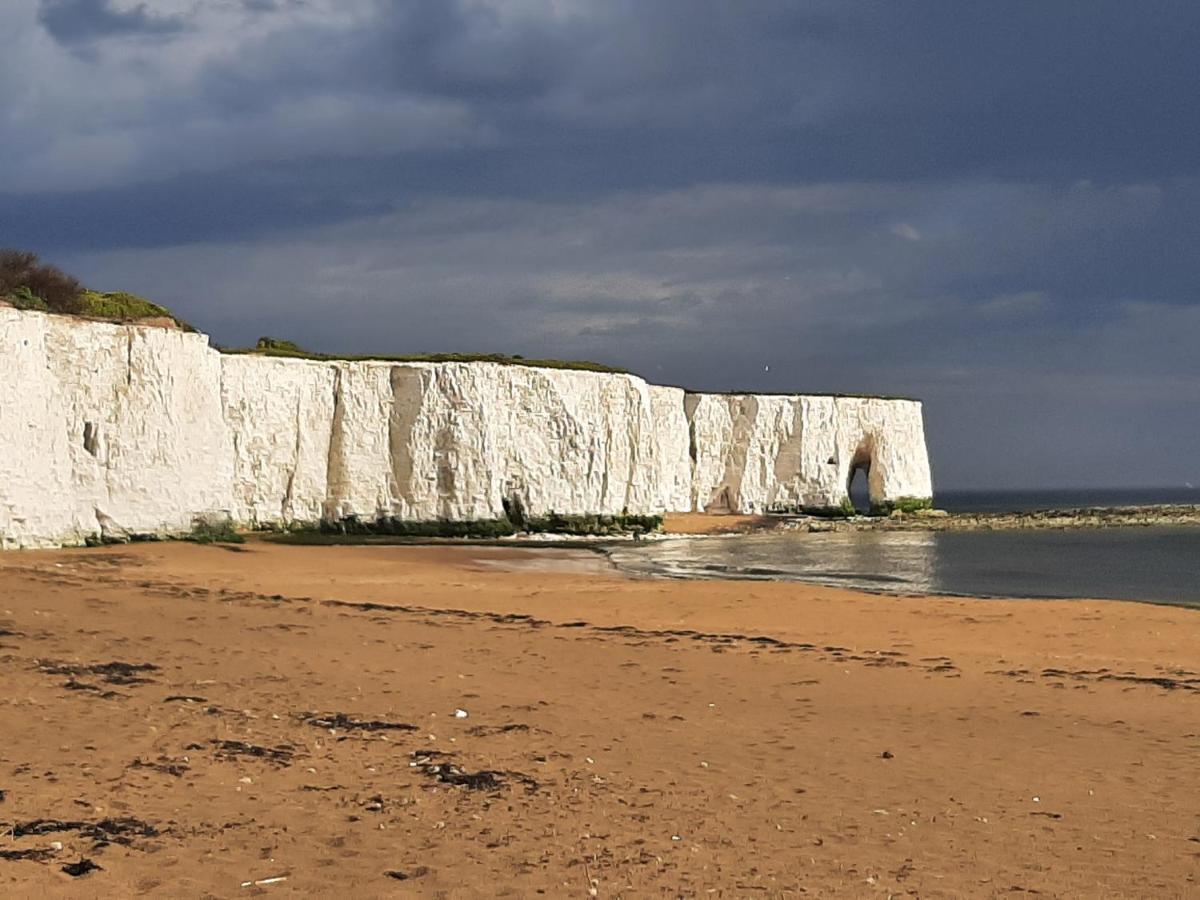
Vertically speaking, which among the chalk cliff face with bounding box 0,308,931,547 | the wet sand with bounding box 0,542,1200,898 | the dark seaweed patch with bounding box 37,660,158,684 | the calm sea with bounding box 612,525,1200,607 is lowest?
the calm sea with bounding box 612,525,1200,607

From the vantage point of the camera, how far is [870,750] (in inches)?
302

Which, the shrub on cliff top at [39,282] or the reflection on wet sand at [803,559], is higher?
the shrub on cliff top at [39,282]

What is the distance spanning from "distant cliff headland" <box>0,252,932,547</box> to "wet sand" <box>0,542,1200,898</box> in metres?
9.09

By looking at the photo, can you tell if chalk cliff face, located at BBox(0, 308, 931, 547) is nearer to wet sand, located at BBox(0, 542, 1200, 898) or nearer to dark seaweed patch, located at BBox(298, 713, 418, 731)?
Result: wet sand, located at BBox(0, 542, 1200, 898)

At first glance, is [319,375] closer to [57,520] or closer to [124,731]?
[57,520]

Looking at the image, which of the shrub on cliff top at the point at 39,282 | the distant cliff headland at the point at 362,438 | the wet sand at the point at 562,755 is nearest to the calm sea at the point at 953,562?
the distant cliff headland at the point at 362,438

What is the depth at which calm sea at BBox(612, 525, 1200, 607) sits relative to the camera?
24047 millimetres

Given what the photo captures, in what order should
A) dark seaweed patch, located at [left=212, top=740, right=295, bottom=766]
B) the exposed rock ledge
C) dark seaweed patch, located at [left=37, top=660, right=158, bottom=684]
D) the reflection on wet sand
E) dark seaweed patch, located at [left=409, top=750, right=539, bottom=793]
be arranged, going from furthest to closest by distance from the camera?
the exposed rock ledge, the reflection on wet sand, dark seaweed patch, located at [left=37, top=660, right=158, bottom=684], dark seaweed patch, located at [left=212, top=740, right=295, bottom=766], dark seaweed patch, located at [left=409, top=750, right=539, bottom=793]

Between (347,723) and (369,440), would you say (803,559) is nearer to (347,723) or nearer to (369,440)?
(369,440)

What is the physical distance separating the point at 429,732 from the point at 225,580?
1073cm

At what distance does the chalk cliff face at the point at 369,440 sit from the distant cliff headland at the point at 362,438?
0.05 m

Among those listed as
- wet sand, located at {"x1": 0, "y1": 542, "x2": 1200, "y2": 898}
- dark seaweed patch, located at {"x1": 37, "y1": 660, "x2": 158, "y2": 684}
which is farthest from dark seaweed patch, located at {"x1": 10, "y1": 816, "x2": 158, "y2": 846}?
dark seaweed patch, located at {"x1": 37, "y1": 660, "x2": 158, "y2": 684}

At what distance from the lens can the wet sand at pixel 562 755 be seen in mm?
4898

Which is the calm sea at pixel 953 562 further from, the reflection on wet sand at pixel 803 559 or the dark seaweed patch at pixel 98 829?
the dark seaweed patch at pixel 98 829
